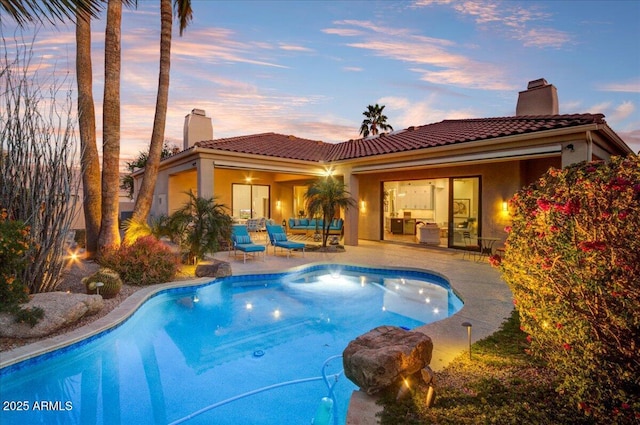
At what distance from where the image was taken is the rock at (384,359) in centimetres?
349

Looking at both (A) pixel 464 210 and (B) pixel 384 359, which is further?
(A) pixel 464 210

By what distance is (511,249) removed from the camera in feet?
11.7

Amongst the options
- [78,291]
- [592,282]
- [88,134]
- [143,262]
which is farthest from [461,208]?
[88,134]

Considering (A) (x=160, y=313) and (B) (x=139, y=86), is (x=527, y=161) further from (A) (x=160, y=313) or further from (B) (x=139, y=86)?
(B) (x=139, y=86)

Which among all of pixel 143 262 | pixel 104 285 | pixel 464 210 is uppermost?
pixel 464 210

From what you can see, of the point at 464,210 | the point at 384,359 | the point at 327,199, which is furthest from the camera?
the point at 464,210

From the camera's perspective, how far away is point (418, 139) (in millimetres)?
15680

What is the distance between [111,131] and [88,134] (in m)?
0.59

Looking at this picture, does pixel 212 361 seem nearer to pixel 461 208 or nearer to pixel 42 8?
pixel 42 8

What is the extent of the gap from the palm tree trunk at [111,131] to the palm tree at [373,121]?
27.2 m

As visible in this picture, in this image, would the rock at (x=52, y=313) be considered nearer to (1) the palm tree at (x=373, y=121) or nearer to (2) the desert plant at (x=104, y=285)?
(2) the desert plant at (x=104, y=285)

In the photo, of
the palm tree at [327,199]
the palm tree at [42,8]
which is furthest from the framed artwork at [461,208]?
the palm tree at [42,8]

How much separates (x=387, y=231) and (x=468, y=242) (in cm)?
694

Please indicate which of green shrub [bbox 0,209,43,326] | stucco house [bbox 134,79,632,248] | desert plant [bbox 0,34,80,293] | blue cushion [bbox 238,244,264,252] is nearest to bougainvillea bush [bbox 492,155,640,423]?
green shrub [bbox 0,209,43,326]
